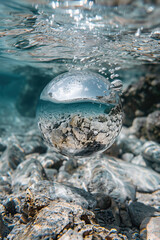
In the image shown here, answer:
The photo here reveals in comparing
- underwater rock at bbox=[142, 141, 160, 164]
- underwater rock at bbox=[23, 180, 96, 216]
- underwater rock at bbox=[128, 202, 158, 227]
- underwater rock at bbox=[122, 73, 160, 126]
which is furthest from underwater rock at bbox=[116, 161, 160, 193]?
underwater rock at bbox=[122, 73, 160, 126]

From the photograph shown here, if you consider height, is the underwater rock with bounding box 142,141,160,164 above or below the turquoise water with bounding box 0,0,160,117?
below

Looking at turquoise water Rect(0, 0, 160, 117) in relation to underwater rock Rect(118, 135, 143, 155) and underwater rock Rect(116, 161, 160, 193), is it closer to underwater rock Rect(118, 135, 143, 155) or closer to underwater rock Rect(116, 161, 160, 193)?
underwater rock Rect(118, 135, 143, 155)

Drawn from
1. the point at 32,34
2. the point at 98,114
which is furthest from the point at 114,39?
the point at 98,114

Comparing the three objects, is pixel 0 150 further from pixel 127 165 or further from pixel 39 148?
pixel 127 165

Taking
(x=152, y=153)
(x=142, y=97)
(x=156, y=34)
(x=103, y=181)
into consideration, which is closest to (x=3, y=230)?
(x=103, y=181)

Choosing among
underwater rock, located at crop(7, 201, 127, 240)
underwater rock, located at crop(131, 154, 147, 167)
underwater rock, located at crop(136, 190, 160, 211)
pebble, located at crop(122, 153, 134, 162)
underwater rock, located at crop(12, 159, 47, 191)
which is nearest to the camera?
underwater rock, located at crop(7, 201, 127, 240)

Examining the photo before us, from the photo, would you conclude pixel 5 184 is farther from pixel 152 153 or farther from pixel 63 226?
pixel 152 153
